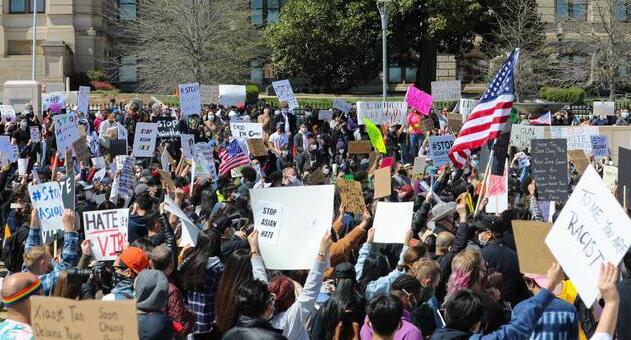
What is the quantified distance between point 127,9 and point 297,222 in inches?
1944

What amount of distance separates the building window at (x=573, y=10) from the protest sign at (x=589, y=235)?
4435 centimetres

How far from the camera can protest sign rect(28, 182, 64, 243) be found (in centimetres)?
1061

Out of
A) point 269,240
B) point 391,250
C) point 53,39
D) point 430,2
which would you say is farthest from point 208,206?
point 53,39

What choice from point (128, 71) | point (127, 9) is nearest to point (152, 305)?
point (128, 71)

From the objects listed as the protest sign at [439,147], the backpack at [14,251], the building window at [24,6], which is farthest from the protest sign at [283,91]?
the building window at [24,6]

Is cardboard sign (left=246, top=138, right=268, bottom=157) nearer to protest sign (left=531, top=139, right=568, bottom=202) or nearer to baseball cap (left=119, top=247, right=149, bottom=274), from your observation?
protest sign (left=531, top=139, right=568, bottom=202)

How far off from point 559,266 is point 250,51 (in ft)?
138

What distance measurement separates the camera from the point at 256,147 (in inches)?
798

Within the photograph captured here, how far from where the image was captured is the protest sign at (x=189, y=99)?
24547mm

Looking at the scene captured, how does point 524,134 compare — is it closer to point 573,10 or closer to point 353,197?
point 353,197

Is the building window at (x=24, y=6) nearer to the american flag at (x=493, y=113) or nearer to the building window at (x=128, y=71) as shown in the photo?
the building window at (x=128, y=71)

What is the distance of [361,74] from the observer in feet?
156

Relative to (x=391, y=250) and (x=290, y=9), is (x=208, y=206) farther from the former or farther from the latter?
(x=290, y=9)

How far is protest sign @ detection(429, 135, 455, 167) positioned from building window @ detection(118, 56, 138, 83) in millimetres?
35106
